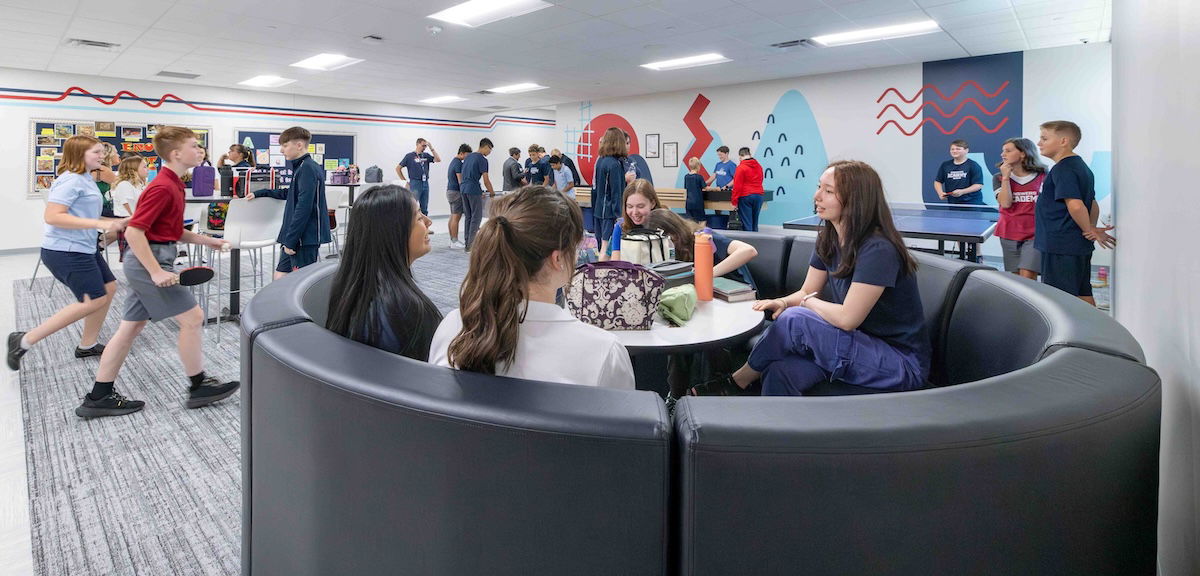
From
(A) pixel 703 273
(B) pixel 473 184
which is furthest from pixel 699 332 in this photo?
(B) pixel 473 184

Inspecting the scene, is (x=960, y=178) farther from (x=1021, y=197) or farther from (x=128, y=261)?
(x=128, y=261)

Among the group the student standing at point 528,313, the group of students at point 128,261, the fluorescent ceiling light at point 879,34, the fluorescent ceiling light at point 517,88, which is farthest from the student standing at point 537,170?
the student standing at point 528,313

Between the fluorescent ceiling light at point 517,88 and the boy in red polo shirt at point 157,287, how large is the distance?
807 centimetres

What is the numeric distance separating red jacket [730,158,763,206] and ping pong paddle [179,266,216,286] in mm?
7277

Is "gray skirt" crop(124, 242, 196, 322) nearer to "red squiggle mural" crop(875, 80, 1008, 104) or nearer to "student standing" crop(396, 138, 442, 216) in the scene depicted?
"student standing" crop(396, 138, 442, 216)

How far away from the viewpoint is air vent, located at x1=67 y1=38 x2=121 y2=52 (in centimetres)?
716

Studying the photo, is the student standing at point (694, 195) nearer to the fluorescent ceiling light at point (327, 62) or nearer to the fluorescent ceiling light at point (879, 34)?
the fluorescent ceiling light at point (879, 34)

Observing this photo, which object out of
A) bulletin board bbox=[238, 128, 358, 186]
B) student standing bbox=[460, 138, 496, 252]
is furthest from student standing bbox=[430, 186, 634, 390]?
bulletin board bbox=[238, 128, 358, 186]

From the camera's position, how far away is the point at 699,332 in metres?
2.18

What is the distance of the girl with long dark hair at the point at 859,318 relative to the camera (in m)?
2.08

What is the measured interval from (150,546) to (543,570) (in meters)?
1.78

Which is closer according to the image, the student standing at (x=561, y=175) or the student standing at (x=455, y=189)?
the student standing at (x=455, y=189)

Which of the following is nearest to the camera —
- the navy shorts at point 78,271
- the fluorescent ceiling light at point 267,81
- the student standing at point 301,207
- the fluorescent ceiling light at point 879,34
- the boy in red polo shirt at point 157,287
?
the boy in red polo shirt at point 157,287

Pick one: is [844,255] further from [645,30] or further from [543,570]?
[645,30]
